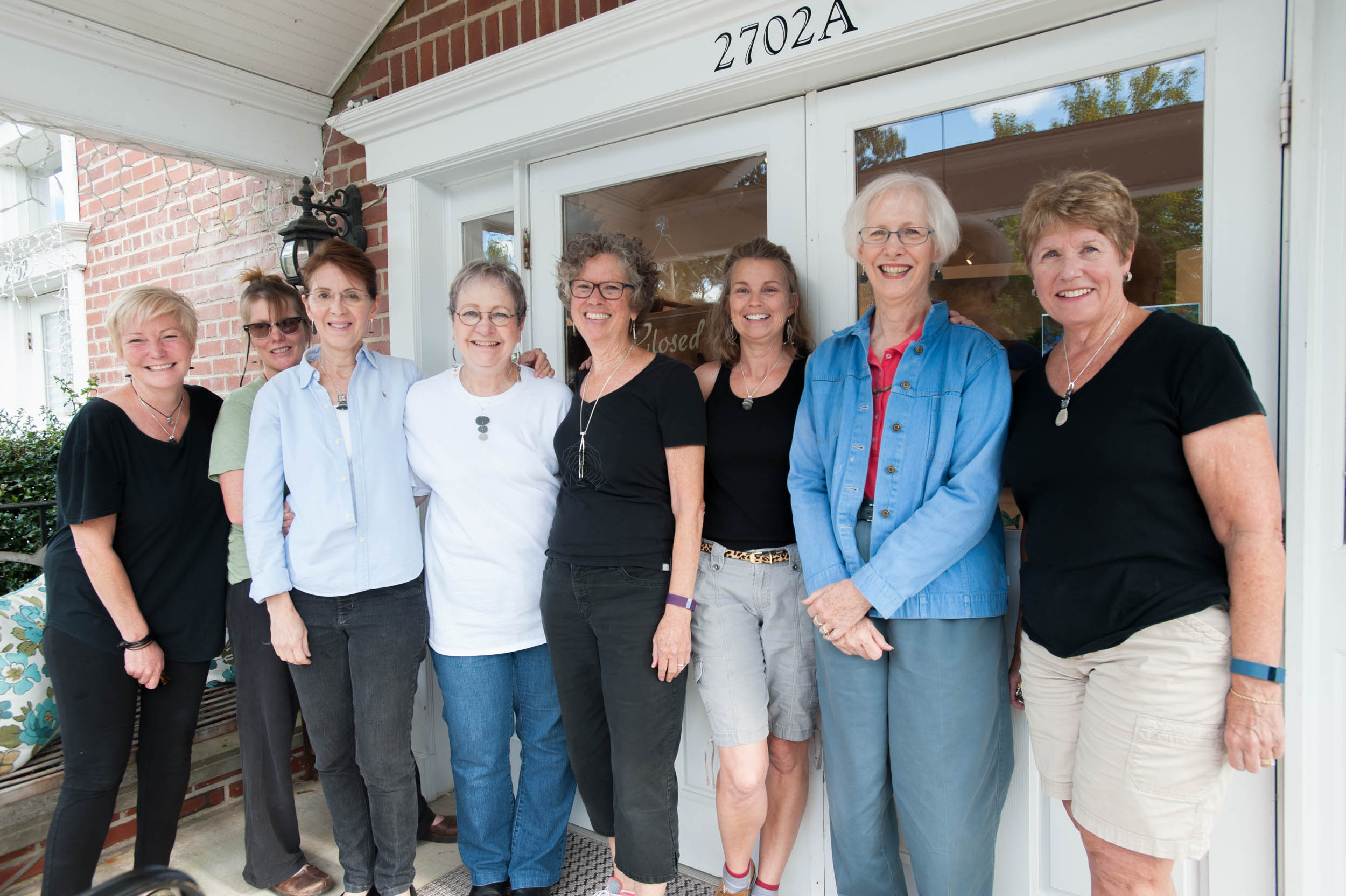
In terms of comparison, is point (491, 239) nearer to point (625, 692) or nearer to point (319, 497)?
point (319, 497)

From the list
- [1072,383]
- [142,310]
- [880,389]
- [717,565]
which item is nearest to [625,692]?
[717,565]

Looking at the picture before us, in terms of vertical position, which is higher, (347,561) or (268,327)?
(268,327)

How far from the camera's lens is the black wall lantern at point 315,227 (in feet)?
9.11

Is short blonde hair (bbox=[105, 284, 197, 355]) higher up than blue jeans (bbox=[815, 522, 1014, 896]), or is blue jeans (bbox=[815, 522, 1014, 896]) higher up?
short blonde hair (bbox=[105, 284, 197, 355])

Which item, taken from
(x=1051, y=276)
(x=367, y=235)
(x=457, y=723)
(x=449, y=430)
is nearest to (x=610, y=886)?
(x=457, y=723)

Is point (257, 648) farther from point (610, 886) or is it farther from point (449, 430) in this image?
point (610, 886)

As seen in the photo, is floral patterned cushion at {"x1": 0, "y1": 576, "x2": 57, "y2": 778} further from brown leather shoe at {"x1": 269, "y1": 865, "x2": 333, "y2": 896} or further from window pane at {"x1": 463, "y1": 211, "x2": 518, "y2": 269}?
window pane at {"x1": 463, "y1": 211, "x2": 518, "y2": 269}

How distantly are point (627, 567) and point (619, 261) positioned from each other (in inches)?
Answer: 31.4

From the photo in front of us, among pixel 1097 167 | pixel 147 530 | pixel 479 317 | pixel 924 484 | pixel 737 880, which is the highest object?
pixel 1097 167

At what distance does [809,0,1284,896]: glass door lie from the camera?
154 centimetres

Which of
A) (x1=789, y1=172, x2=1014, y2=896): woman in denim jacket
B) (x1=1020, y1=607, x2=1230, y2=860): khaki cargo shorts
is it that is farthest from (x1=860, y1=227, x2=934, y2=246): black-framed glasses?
(x1=1020, y1=607, x2=1230, y2=860): khaki cargo shorts

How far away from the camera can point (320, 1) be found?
2.72 meters

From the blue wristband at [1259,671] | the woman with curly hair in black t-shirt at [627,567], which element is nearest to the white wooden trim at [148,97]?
the woman with curly hair in black t-shirt at [627,567]

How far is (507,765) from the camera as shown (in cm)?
221
